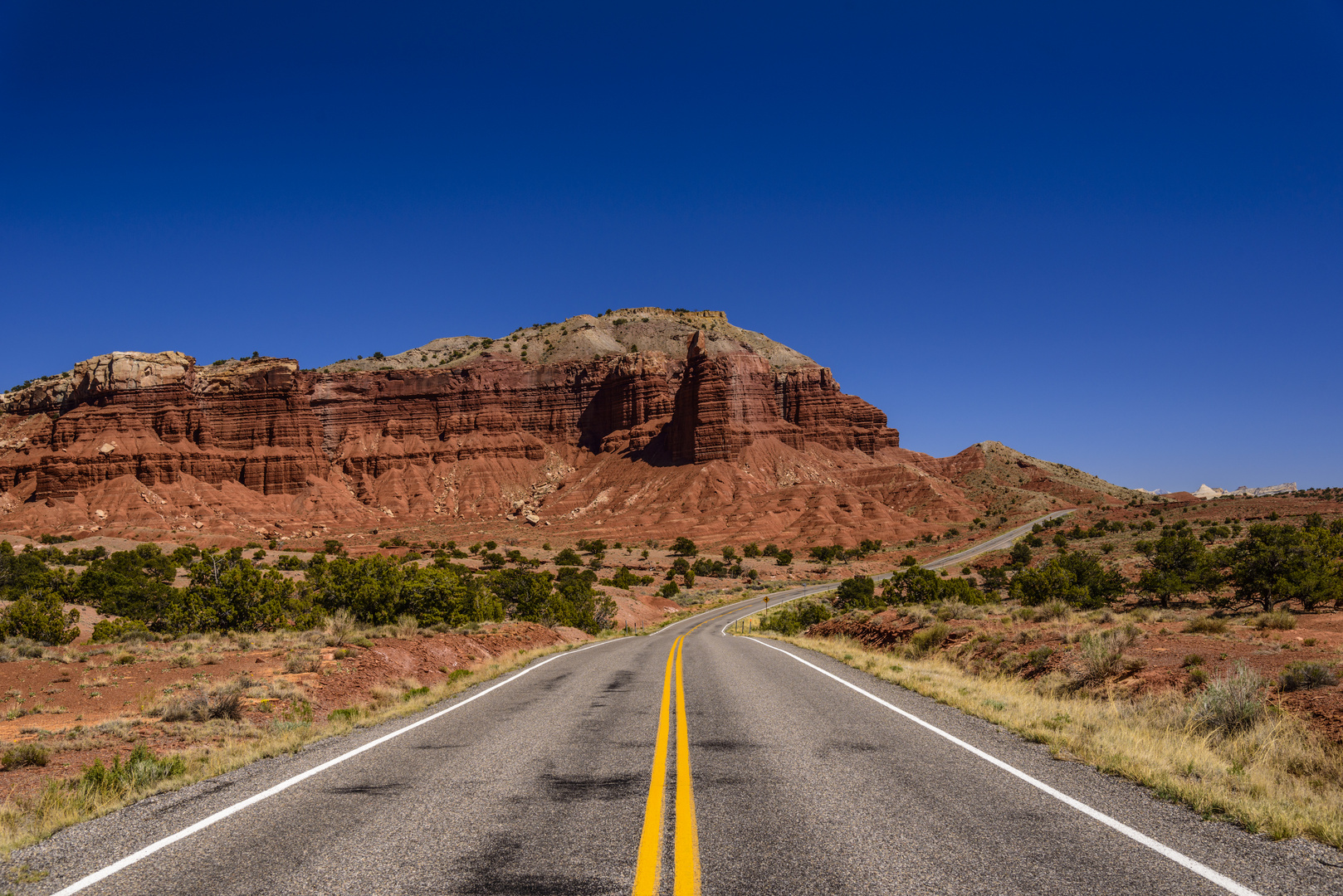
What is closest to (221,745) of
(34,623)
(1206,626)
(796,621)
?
(34,623)

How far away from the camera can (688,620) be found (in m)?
46.4

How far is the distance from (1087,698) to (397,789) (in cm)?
1164

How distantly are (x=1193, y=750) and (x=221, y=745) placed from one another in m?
12.6

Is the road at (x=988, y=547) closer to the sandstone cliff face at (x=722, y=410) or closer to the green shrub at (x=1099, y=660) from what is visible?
the sandstone cliff face at (x=722, y=410)

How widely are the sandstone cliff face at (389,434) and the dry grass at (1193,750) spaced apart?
8674cm

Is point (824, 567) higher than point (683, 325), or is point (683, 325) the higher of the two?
point (683, 325)

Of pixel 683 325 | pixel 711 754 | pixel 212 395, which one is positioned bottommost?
pixel 711 754

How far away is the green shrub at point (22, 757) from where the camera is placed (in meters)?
8.62

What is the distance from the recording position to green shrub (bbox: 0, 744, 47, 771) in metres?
8.62

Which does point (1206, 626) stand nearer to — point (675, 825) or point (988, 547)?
point (675, 825)

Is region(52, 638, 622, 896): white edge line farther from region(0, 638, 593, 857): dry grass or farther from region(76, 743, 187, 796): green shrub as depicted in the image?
region(76, 743, 187, 796): green shrub

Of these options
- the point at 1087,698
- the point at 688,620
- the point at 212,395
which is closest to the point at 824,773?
the point at 1087,698

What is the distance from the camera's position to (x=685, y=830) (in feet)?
16.5

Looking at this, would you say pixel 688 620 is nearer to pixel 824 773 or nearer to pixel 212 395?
pixel 824 773
